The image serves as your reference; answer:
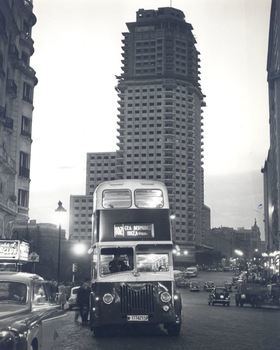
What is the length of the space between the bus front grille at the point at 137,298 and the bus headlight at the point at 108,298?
31cm

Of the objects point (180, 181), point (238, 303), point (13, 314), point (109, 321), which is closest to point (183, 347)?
point (109, 321)

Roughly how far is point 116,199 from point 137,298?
10.0 feet

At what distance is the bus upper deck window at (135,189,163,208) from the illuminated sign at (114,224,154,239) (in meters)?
0.65

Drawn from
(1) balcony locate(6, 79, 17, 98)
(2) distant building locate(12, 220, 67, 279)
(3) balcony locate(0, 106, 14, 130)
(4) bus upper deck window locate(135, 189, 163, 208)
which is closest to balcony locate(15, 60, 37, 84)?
(1) balcony locate(6, 79, 17, 98)

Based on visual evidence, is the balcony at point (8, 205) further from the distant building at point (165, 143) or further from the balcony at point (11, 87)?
the distant building at point (165, 143)

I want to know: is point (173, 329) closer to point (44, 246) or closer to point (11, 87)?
point (11, 87)

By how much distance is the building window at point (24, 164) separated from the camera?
141 ft

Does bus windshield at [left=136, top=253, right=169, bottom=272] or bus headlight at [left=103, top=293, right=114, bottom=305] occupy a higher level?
bus windshield at [left=136, top=253, right=169, bottom=272]

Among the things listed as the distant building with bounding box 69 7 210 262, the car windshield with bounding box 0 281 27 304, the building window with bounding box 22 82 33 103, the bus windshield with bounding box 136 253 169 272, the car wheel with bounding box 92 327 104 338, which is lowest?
the car wheel with bounding box 92 327 104 338

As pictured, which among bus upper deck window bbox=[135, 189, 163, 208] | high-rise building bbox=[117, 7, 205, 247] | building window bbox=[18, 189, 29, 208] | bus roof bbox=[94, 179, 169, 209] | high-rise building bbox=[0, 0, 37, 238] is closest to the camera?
bus upper deck window bbox=[135, 189, 163, 208]

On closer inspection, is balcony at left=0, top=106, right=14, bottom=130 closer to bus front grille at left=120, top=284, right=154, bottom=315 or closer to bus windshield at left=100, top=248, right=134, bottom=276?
bus windshield at left=100, top=248, right=134, bottom=276

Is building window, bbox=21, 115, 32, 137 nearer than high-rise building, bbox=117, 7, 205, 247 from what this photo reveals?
Yes

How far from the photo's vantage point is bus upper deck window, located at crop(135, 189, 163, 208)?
1658 centimetres

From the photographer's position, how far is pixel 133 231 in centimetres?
1630
